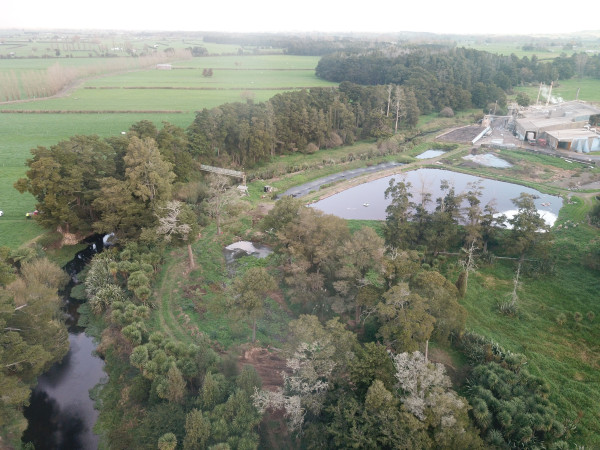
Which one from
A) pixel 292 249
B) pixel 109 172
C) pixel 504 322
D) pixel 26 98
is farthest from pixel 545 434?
pixel 26 98

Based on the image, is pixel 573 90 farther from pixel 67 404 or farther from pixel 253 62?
pixel 67 404

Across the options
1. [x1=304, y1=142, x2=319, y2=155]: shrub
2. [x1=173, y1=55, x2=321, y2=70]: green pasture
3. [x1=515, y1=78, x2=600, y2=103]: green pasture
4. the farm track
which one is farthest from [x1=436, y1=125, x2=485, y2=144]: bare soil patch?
[x1=173, y1=55, x2=321, y2=70]: green pasture

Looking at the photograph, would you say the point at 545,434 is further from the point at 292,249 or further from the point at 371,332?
the point at 292,249

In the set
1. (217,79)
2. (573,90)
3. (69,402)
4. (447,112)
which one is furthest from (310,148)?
(573,90)

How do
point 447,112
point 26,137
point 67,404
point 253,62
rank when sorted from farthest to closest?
1. point 253,62
2. point 447,112
3. point 26,137
4. point 67,404

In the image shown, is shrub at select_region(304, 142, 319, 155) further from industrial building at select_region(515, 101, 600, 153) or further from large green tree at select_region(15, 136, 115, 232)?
industrial building at select_region(515, 101, 600, 153)

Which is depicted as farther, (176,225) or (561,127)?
(561,127)
